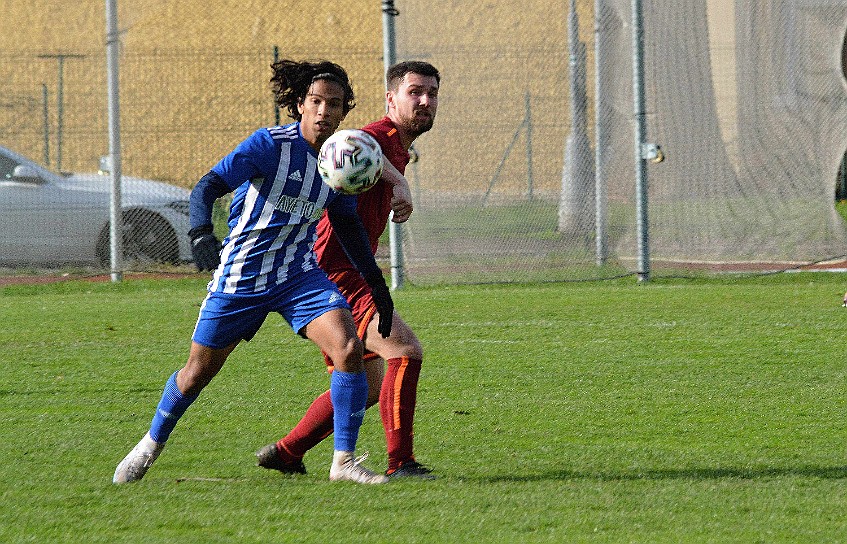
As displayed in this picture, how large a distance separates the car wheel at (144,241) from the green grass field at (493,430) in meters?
3.32

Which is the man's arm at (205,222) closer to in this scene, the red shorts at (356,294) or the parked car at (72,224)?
the red shorts at (356,294)

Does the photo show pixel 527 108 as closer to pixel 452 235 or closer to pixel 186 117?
pixel 452 235

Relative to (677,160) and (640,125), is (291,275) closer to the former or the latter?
(640,125)

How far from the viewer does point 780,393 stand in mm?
7066

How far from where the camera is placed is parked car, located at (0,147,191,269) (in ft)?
48.8

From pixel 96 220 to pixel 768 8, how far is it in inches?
295

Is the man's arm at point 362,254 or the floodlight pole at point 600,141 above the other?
the floodlight pole at point 600,141

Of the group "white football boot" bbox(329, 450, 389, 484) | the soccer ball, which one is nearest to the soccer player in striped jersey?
"white football boot" bbox(329, 450, 389, 484)

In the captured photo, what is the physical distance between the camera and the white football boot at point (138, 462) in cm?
513

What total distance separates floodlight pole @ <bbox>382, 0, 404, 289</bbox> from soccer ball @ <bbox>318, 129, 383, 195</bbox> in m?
7.84

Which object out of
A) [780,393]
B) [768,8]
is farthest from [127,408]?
[768,8]

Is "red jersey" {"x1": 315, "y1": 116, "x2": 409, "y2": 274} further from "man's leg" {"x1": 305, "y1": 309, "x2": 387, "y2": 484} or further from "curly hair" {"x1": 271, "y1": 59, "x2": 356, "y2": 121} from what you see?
"man's leg" {"x1": 305, "y1": 309, "x2": 387, "y2": 484}

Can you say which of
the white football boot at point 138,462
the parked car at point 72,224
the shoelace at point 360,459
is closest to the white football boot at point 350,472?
the shoelace at point 360,459

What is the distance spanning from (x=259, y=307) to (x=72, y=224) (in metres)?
10.3
